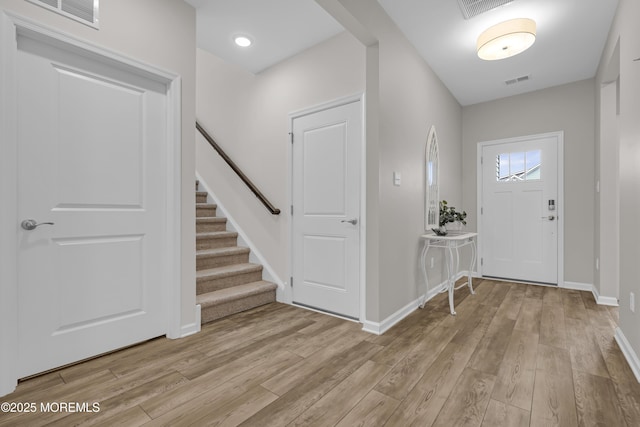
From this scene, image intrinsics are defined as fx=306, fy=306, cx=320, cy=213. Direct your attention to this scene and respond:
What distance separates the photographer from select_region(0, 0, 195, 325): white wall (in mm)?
1905

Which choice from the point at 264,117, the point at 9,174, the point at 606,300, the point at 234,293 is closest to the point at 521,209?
the point at 606,300

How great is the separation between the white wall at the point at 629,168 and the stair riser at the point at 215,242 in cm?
350

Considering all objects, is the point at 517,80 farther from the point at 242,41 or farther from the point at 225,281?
the point at 225,281

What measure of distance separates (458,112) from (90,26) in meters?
4.44

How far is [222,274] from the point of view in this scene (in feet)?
9.99

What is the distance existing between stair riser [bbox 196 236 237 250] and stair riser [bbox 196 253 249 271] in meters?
0.24

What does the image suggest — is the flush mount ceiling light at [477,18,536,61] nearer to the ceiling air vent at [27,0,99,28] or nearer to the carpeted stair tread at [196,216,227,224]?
the ceiling air vent at [27,0,99,28]

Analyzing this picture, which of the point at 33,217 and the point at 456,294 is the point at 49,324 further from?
the point at 456,294

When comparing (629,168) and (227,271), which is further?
(227,271)

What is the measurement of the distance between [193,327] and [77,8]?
2.28 meters

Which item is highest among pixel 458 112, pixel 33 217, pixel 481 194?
pixel 458 112

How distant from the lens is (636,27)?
1948 mm

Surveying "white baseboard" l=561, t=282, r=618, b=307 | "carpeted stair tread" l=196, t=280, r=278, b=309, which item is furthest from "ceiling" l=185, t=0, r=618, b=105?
"white baseboard" l=561, t=282, r=618, b=307

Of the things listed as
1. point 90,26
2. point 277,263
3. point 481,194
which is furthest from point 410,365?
point 481,194
